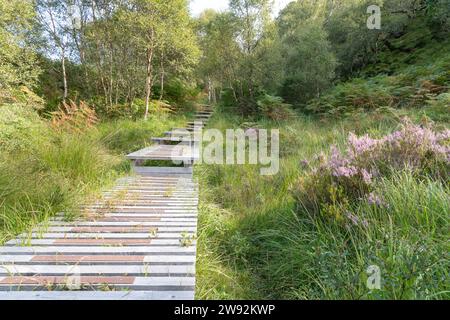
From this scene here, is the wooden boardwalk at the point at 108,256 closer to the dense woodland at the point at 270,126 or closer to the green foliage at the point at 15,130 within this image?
the dense woodland at the point at 270,126

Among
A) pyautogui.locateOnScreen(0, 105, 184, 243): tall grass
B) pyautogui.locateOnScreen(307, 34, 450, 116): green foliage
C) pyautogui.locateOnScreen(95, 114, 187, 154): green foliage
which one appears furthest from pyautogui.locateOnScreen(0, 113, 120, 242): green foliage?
pyautogui.locateOnScreen(307, 34, 450, 116): green foliage

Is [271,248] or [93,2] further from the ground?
[93,2]

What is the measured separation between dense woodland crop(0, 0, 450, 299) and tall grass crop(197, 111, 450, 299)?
13 mm

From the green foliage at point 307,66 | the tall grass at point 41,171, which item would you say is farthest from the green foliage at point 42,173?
the green foliage at point 307,66

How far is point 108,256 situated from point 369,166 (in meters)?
2.21

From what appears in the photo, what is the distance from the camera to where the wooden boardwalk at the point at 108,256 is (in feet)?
4.72

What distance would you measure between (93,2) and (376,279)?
11893mm

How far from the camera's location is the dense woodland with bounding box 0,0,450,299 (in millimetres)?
1859

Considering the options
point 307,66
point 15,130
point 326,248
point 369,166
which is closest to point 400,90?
point 307,66

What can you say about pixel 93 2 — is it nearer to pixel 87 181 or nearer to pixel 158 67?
pixel 158 67

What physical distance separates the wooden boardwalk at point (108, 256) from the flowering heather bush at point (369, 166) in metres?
1.07

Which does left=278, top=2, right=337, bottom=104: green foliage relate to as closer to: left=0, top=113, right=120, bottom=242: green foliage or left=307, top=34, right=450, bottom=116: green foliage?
left=307, top=34, right=450, bottom=116: green foliage

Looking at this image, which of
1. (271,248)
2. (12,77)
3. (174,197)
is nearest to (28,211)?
(174,197)
